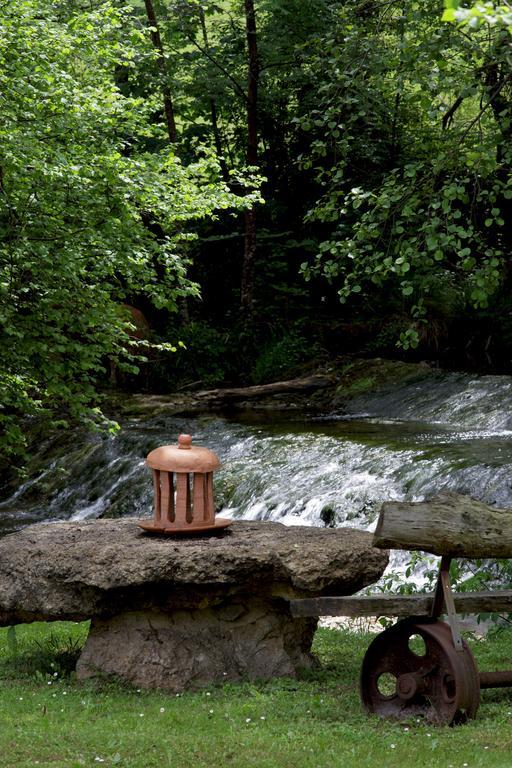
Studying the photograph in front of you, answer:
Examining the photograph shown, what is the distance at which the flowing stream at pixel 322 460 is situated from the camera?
11953 mm

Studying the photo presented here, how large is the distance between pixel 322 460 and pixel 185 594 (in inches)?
294

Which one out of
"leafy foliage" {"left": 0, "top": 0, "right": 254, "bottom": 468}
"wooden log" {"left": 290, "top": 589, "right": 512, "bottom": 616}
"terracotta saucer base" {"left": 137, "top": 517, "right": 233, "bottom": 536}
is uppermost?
"leafy foliage" {"left": 0, "top": 0, "right": 254, "bottom": 468}

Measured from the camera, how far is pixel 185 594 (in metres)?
6.36

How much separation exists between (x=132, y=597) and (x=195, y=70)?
60.2ft

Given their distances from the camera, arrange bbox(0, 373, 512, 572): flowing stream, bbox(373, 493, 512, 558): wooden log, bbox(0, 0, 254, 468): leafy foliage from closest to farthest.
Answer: bbox(373, 493, 512, 558): wooden log
bbox(0, 0, 254, 468): leafy foliage
bbox(0, 373, 512, 572): flowing stream

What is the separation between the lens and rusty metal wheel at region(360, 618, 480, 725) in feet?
17.4

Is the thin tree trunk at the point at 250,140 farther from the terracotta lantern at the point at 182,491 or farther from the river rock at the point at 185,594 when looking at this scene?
the river rock at the point at 185,594

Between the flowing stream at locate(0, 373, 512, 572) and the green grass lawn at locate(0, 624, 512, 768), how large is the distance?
17.1 ft

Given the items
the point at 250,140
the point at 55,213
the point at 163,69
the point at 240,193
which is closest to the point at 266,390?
the point at 250,140

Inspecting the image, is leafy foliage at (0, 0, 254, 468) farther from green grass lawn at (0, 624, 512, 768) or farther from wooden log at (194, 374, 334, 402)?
wooden log at (194, 374, 334, 402)

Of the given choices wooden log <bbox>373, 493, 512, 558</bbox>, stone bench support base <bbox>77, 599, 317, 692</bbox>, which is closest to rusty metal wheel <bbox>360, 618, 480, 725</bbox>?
wooden log <bbox>373, 493, 512, 558</bbox>

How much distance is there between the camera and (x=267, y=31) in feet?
71.4

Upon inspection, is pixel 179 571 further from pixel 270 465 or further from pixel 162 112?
pixel 162 112

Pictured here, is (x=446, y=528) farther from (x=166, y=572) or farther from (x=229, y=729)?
(x=166, y=572)
